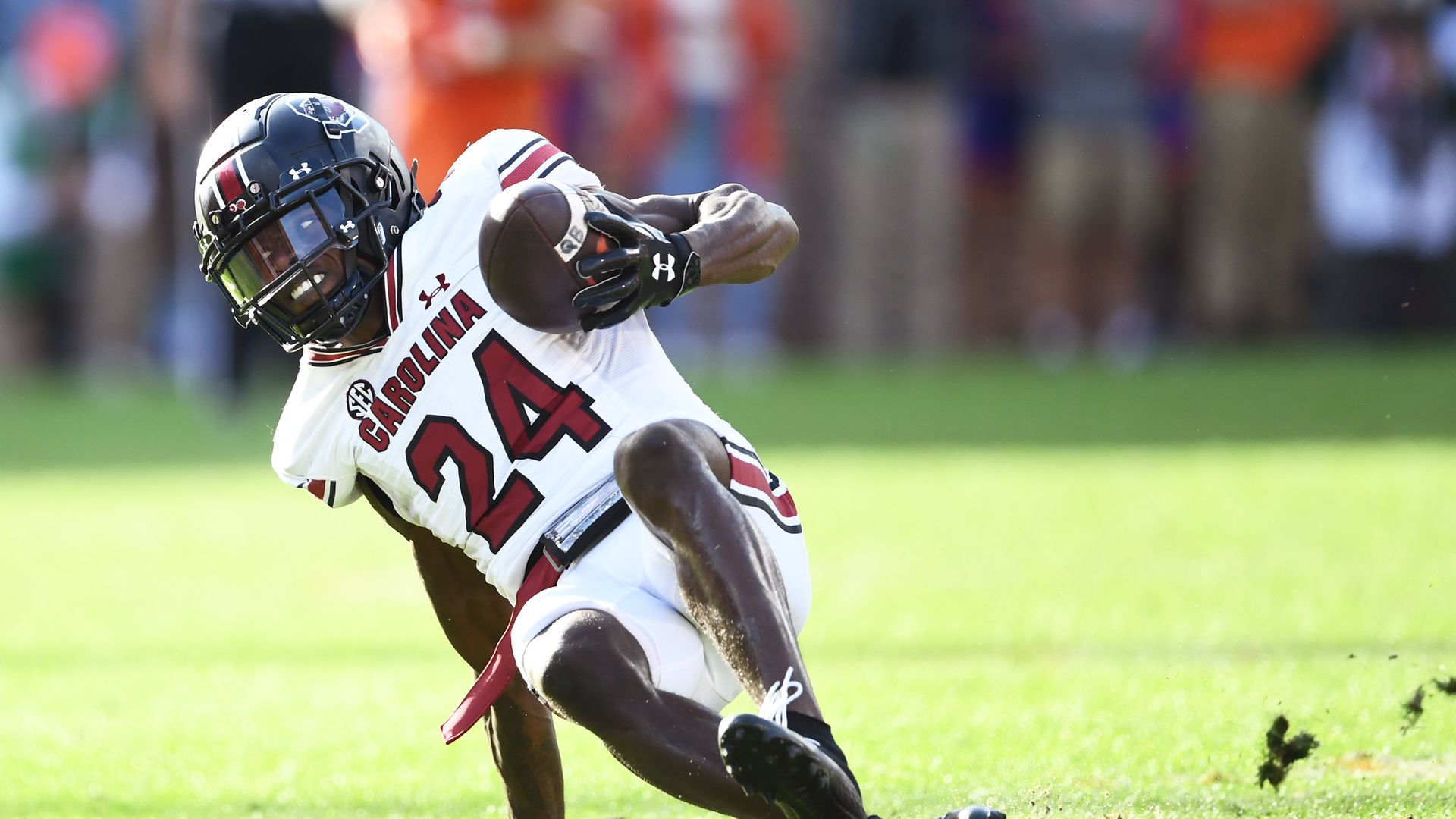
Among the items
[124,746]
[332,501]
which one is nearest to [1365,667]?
[332,501]

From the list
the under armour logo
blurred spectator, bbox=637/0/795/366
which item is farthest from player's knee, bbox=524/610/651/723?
blurred spectator, bbox=637/0/795/366

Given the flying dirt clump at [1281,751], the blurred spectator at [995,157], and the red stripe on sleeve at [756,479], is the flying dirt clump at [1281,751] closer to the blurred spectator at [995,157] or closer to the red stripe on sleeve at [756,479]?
the red stripe on sleeve at [756,479]

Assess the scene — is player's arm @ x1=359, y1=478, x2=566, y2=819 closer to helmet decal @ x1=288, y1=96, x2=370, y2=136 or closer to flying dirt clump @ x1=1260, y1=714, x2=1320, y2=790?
helmet decal @ x1=288, y1=96, x2=370, y2=136

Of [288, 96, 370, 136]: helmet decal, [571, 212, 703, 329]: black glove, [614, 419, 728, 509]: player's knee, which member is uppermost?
[288, 96, 370, 136]: helmet decal

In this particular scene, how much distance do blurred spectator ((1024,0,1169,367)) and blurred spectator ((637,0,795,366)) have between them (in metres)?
2.05

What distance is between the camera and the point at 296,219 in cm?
384

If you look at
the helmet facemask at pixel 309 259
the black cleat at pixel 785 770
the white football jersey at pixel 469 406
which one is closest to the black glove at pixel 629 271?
the white football jersey at pixel 469 406

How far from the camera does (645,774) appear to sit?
3252 millimetres

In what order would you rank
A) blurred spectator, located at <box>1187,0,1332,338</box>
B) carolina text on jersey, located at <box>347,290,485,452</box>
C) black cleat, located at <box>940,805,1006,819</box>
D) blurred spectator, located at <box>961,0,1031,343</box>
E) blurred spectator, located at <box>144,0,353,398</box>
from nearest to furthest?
black cleat, located at <box>940,805,1006,819</box> < carolina text on jersey, located at <box>347,290,485,452</box> < blurred spectator, located at <box>144,0,353,398</box> < blurred spectator, located at <box>1187,0,1332,338</box> < blurred spectator, located at <box>961,0,1031,343</box>

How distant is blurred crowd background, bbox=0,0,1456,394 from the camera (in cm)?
1379

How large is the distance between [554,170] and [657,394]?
56cm

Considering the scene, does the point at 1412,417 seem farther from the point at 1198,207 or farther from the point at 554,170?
the point at 554,170

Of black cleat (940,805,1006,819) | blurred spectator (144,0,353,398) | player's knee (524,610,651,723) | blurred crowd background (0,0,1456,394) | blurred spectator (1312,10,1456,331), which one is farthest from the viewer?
blurred crowd background (0,0,1456,394)

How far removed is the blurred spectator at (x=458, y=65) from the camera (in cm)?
883
